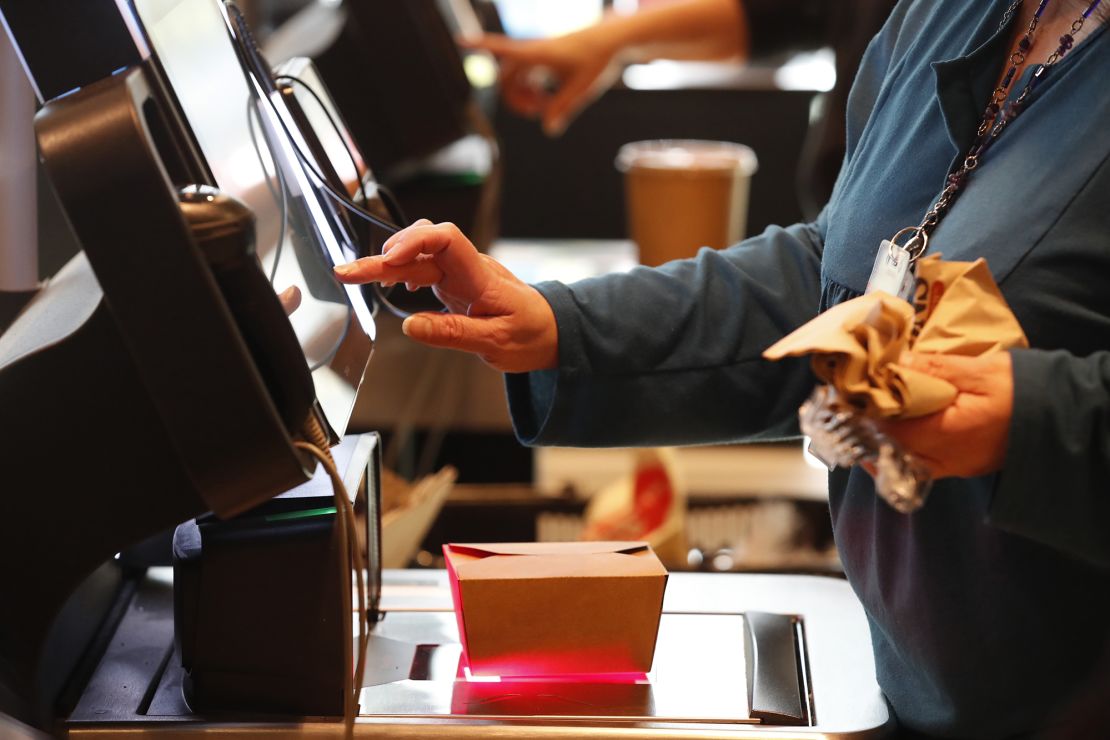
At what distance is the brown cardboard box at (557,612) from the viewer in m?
0.74

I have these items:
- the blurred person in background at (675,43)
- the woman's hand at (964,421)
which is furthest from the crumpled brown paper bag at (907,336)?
the blurred person in background at (675,43)

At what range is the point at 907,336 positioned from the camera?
0.59m

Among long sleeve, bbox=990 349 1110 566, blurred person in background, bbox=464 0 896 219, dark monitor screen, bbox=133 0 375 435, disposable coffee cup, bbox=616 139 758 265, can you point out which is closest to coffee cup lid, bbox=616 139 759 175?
disposable coffee cup, bbox=616 139 758 265

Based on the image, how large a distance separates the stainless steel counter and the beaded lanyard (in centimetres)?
27

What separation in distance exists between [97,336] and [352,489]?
20 cm

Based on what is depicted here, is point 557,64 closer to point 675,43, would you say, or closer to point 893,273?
point 675,43

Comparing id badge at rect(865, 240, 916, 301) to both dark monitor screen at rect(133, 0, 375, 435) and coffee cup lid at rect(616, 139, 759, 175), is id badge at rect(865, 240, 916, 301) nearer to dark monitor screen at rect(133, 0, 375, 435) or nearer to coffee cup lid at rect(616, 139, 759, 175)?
dark monitor screen at rect(133, 0, 375, 435)

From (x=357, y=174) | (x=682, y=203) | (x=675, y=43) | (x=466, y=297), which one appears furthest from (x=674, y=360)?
(x=675, y=43)

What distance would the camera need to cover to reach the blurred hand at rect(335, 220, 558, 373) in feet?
2.49

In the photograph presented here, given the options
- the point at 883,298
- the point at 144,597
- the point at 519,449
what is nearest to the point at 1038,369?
the point at 883,298

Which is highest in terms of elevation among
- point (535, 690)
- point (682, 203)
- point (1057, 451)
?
point (1057, 451)

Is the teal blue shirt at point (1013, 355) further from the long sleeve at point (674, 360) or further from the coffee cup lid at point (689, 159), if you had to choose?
the coffee cup lid at point (689, 159)

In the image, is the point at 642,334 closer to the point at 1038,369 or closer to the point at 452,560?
the point at 452,560

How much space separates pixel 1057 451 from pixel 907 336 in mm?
89
